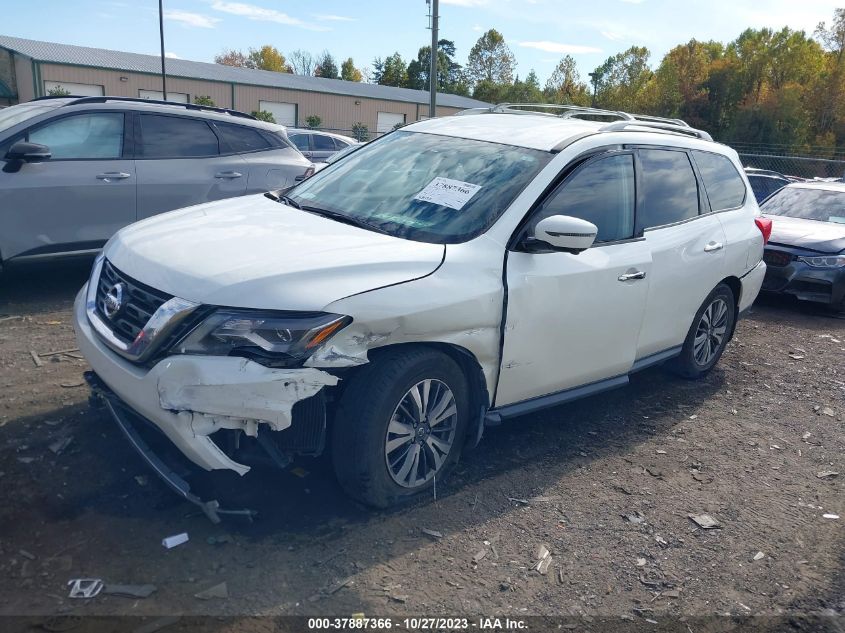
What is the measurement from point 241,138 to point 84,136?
1606mm

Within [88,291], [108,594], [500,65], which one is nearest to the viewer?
[108,594]

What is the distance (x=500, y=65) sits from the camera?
79.6 metres

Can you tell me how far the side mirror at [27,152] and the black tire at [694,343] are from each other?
18.1ft

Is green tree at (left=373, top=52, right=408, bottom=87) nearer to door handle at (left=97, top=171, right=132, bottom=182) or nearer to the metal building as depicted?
the metal building

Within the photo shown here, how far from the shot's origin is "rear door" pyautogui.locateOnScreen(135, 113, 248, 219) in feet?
23.0

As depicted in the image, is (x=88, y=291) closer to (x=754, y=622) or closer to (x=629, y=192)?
(x=629, y=192)

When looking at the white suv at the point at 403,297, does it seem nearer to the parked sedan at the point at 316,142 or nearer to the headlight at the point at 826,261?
the headlight at the point at 826,261

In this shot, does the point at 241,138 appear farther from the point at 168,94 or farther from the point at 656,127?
the point at 168,94

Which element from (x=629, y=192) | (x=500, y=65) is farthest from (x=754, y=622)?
(x=500, y=65)

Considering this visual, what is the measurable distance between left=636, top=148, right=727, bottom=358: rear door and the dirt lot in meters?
0.70

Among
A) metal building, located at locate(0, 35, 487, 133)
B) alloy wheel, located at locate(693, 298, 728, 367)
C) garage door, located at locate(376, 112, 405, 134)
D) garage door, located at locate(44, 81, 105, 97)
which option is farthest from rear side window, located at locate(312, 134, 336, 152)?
garage door, located at locate(376, 112, 405, 134)

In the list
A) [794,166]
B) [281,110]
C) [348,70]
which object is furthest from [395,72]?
[794,166]

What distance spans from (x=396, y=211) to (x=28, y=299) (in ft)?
14.0

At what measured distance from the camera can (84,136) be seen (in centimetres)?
673
